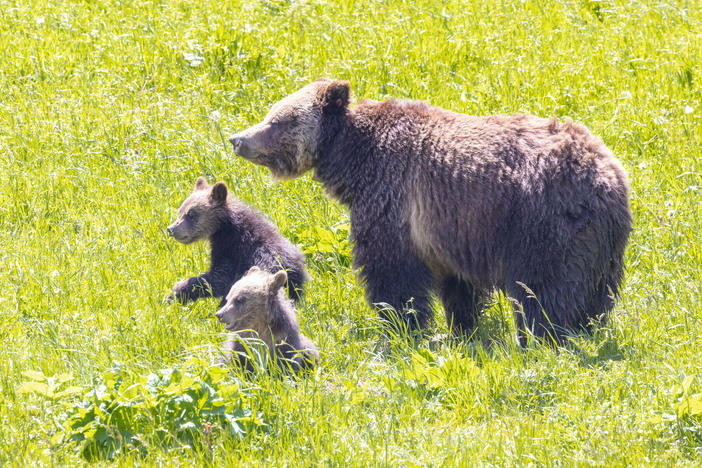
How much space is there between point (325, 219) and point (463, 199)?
1.92 m

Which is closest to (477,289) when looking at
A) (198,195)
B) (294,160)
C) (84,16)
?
(294,160)

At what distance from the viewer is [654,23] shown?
10445 mm

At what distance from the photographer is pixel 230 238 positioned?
6.71 m

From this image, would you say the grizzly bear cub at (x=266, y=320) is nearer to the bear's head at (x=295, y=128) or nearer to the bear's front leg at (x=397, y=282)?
the bear's front leg at (x=397, y=282)

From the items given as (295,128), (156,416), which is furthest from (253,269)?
(156,416)

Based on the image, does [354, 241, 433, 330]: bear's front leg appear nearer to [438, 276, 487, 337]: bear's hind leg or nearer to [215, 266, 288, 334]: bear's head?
[438, 276, 487, 337]: bear's hind leg

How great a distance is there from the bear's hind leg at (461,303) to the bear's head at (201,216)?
64.9 inches

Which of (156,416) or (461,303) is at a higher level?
(156,416)

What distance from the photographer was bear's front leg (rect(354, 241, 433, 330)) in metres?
6.30

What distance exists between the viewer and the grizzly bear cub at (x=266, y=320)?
5.54 meters

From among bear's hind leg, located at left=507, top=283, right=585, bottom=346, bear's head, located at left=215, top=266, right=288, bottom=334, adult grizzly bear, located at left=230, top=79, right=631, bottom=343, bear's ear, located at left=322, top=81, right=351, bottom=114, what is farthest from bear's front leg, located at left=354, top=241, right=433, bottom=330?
bear's ear, located at left=322, top=81, right=351, bottom=114

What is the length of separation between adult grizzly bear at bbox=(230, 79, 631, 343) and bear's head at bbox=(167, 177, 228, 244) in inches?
13.5

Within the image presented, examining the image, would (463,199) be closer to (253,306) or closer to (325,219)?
(253,306)

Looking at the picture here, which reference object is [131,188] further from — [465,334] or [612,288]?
[612,288]
